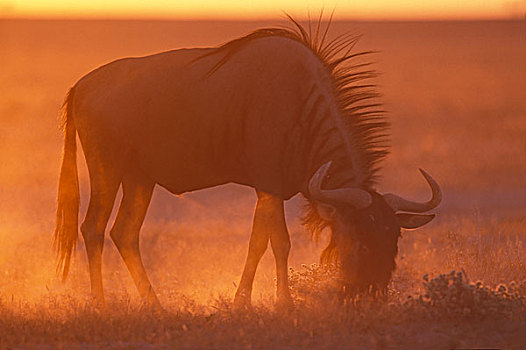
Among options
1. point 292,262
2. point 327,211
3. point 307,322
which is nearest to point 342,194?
point 327,211

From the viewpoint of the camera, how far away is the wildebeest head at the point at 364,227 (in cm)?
712

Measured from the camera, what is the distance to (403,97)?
3422 cm

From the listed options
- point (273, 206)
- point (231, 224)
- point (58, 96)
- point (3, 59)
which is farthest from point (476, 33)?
point (273, 206)

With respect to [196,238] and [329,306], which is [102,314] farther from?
[196,238]

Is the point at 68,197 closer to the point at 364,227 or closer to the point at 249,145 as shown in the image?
the point at 249,145

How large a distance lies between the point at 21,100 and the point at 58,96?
144 centimetres

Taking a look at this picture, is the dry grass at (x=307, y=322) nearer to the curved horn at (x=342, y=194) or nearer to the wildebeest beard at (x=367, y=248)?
the wildebeest beard at (x=367, y=248)

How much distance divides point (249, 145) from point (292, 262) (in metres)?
3.18

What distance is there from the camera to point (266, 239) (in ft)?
26.7

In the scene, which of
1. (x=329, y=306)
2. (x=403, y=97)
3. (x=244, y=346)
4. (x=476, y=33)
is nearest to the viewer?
(x=244, y=346)

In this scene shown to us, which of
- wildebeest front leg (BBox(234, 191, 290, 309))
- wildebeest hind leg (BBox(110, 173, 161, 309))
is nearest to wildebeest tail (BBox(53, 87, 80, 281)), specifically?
wildebeest hind leg (BBox(110, 173, 161, 309))

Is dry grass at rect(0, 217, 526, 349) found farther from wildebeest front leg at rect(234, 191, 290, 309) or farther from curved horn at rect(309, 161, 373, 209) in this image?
curved horn at rect(309, 161, 373, 209)

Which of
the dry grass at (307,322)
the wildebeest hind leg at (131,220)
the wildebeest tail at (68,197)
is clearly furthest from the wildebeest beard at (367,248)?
the wildebeest tail at (68,197)

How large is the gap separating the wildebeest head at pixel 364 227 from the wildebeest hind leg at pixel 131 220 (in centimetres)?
210
